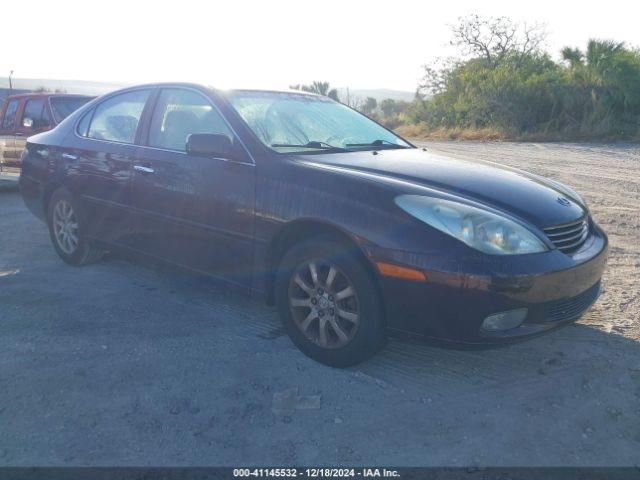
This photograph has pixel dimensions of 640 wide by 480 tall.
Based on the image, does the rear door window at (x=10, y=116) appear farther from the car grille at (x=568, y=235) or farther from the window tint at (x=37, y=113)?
the car grille at (x=568, y=235)

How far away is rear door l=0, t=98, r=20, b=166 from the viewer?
1005 centimetres

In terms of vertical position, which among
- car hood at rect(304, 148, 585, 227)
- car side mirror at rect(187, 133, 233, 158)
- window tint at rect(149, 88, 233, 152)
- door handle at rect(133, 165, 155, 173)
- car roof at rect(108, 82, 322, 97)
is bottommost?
door handle at rect(133, 165, 155, 173)

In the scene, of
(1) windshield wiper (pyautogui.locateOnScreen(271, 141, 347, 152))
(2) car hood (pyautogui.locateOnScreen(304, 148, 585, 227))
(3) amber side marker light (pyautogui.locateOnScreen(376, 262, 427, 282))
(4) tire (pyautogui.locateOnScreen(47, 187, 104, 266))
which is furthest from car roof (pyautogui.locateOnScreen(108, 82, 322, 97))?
(3) amber side marker light (pyautogui.locateOnScreen(376, 262, 427, 282))

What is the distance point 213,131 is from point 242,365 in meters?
1.61

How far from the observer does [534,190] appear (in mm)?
3648

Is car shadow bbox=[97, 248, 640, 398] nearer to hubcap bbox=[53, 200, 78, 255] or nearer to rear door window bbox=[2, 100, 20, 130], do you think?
hubcap bbox=[53, 200, 78, 255]

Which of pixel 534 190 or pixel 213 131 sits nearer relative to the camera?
pixel 534 190

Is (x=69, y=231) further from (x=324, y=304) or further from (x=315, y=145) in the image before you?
(x=324, y=304)

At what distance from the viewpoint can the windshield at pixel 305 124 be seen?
4004 millimetres

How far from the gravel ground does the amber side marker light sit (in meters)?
0.43

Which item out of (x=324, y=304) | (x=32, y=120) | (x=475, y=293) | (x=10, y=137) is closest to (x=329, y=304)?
(x=324, y=304)

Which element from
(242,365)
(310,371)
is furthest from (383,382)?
(242,365)

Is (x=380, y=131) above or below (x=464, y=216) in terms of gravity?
above

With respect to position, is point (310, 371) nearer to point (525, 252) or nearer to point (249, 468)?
point (249, 468)
